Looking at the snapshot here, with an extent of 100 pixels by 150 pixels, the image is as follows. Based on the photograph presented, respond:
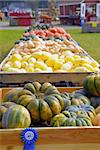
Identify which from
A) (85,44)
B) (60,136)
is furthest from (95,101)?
(85,44)

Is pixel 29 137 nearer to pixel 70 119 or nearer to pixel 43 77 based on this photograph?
pixel 70 119

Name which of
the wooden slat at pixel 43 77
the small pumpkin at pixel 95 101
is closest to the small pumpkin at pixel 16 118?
the small pumpkin at pixel 95 101

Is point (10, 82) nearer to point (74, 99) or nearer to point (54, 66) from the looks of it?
point (54, 66)

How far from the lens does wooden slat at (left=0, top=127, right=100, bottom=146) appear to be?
2518 mm

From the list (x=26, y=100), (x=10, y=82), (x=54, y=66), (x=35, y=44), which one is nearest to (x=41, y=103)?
(x=26, y=100)

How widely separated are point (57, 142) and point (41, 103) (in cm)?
38

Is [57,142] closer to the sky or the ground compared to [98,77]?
closer to the ground

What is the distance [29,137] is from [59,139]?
18 cm

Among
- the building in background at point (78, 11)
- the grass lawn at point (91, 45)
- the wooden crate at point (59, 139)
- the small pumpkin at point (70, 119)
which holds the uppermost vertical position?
the building in background at point (78, 11)

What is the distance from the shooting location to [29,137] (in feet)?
8.20

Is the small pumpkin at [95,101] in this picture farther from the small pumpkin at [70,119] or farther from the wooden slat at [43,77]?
the wooden slat at [43,77]

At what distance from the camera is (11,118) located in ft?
8.77

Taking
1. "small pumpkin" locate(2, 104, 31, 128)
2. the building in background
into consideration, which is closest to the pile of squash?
"small pumpkin" locate(2, 104, 31, 128)

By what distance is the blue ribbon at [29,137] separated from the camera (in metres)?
2.48
